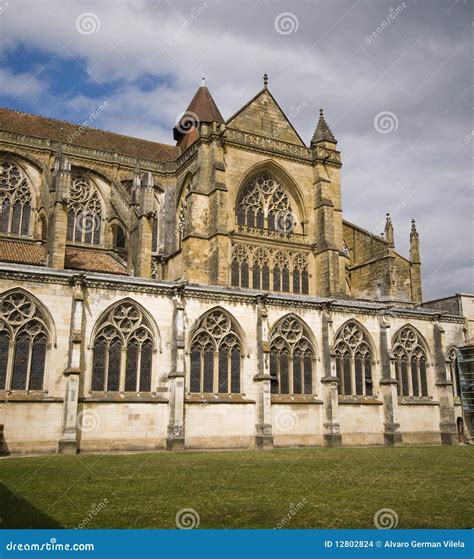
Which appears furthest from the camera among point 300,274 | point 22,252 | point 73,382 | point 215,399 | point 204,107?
point 204,107

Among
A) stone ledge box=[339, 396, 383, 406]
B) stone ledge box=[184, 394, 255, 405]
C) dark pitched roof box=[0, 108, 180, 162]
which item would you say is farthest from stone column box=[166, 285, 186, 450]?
dark pitched roof box=[0, 108, 180, 162]

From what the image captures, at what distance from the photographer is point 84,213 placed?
32625 millimetres

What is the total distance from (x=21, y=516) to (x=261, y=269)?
985 inches

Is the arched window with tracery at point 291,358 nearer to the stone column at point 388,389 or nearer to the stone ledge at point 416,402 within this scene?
the stone column at point 388,389

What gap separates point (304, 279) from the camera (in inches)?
1334

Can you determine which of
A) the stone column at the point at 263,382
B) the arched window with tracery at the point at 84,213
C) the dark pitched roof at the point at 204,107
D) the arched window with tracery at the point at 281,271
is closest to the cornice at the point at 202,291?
the stone column at the point at 263,382

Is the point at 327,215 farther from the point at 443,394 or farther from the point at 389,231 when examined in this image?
the point at 443,394

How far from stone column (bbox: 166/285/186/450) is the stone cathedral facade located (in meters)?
0.06

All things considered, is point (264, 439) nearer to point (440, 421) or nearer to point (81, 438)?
point (81, 438)

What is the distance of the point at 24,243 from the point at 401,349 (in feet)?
65.5

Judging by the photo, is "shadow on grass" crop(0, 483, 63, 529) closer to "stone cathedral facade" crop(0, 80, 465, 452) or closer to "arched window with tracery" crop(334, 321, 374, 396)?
"stone cathedral facade" crop(0, 80, 465, 452)

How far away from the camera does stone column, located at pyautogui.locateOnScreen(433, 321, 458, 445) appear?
27.0 m

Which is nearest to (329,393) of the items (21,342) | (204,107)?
(21,342)

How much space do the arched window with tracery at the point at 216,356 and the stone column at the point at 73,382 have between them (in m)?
4.69
